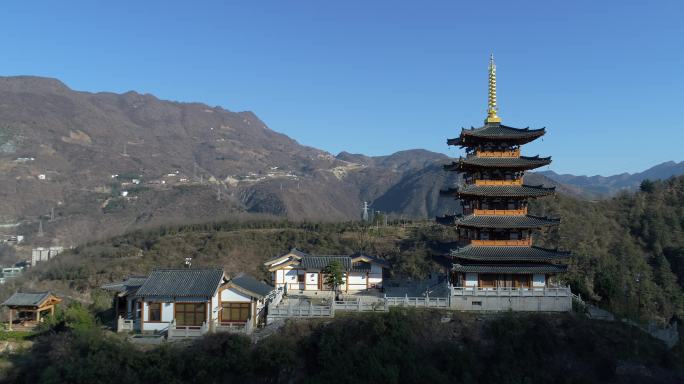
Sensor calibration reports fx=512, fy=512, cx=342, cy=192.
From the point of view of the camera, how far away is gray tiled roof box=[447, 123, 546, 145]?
30547 millimetres

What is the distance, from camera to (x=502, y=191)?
30469 millimetres

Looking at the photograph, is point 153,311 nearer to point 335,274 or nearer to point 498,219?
point 335,274

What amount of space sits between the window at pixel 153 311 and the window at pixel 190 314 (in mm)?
976

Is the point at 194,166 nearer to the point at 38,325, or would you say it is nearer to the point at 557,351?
the point at 38,325

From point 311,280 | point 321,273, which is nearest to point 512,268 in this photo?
point 321,273

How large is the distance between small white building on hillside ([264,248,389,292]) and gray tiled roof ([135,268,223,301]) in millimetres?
8479

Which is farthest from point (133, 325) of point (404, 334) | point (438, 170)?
point (438, 170)

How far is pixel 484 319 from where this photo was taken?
27.2 meters

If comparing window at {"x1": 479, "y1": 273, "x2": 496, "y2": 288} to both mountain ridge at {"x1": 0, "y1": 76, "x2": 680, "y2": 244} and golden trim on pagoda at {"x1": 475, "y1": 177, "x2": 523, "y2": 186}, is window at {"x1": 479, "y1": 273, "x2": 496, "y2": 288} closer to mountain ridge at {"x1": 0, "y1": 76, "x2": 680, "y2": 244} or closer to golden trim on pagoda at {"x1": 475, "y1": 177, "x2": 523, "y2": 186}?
golden trim on pagoda at {"x1": 475, "y1": 177, "x2": 523, "y2": 186}

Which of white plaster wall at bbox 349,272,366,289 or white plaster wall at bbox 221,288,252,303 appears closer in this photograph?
white plaster wall at bbox 221,288,252,303

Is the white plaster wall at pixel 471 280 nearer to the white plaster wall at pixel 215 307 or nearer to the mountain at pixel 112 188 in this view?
the white plaster wall at pixel 215 307

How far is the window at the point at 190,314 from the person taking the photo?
2877 cm

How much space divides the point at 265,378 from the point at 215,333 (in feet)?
11.1

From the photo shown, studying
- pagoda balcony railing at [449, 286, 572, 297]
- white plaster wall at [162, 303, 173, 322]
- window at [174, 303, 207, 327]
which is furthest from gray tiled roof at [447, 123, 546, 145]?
white plaster wall at [162, 303, 173, 322]
